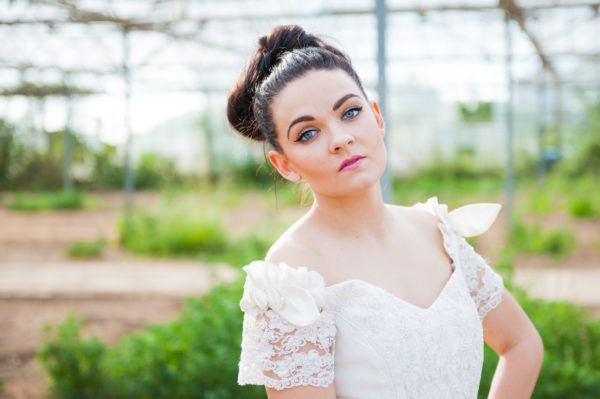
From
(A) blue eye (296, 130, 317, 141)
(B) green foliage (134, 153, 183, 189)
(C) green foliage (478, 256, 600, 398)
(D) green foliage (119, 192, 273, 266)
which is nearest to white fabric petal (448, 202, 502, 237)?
(A) blue eye (296, 130, 317, 141)

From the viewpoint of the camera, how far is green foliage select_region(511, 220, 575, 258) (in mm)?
6961

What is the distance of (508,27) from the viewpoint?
7367 mm

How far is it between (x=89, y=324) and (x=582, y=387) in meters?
3.55

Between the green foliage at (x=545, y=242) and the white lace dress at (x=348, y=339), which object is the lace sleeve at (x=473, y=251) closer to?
the white lace dress at (x=348, y=339)

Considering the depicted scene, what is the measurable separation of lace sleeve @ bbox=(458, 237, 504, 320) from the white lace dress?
0.50 ft

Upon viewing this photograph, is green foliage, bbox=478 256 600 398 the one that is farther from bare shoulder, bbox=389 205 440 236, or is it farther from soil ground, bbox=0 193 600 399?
bare shoulder, bbox=389 205 440 236

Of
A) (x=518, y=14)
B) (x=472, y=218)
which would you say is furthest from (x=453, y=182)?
(x=472, y=218)

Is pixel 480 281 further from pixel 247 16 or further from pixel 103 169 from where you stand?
pixel 103 169

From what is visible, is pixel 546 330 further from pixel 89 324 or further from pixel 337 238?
pixel 89 324

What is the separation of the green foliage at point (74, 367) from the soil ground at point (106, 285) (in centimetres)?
30

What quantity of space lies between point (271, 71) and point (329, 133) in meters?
0.21

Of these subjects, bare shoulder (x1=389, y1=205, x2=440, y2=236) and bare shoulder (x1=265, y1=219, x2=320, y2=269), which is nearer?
bare shoulder (x1=265, y1=219, x2=320, y2=269)

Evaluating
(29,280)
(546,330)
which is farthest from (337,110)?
(29,280)

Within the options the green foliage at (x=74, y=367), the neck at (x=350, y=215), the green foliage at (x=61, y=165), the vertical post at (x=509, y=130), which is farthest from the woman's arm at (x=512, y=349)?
the green foliage at (x=61, y=165)
